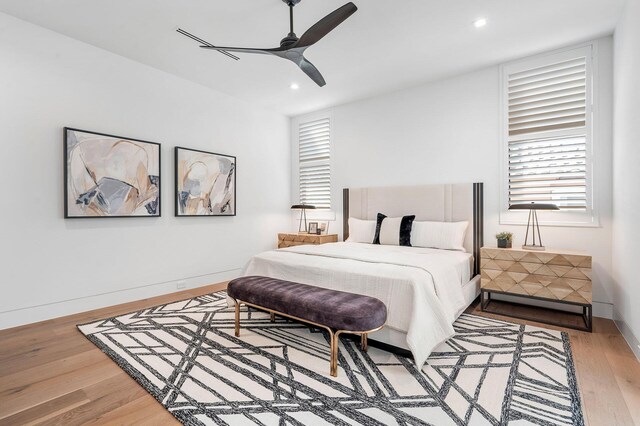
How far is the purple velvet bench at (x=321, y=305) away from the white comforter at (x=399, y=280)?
162 mm

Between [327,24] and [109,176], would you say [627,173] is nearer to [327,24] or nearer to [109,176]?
[327,24]

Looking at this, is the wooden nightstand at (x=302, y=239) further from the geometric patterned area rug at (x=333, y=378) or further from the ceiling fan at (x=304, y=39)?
the ceiling fan at (x=304, y=39)

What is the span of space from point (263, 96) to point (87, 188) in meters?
2.80

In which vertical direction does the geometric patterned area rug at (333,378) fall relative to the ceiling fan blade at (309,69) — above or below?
below

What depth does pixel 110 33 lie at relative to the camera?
326 centimetres

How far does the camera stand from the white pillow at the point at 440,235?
3922 mm

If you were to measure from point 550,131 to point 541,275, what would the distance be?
1.67m

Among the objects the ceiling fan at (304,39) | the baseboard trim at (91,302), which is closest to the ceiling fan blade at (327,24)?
the ceiling fan at (304,39)

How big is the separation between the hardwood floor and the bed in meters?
0.93

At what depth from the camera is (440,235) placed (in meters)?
3.99

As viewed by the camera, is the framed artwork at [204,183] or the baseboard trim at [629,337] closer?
the baseboard trim at [629,337]

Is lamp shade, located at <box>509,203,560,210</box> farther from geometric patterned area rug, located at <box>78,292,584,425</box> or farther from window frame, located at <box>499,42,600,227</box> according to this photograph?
geometric patterned area rug, located at <box>78,292,584,425</box>

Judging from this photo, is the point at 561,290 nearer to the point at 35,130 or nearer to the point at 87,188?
the point at 87,188

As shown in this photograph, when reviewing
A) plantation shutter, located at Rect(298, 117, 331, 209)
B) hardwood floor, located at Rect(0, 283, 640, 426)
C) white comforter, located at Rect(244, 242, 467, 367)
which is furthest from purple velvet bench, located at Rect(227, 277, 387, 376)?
plantation shutter, located at Rect(298, 117, 331, 209)
